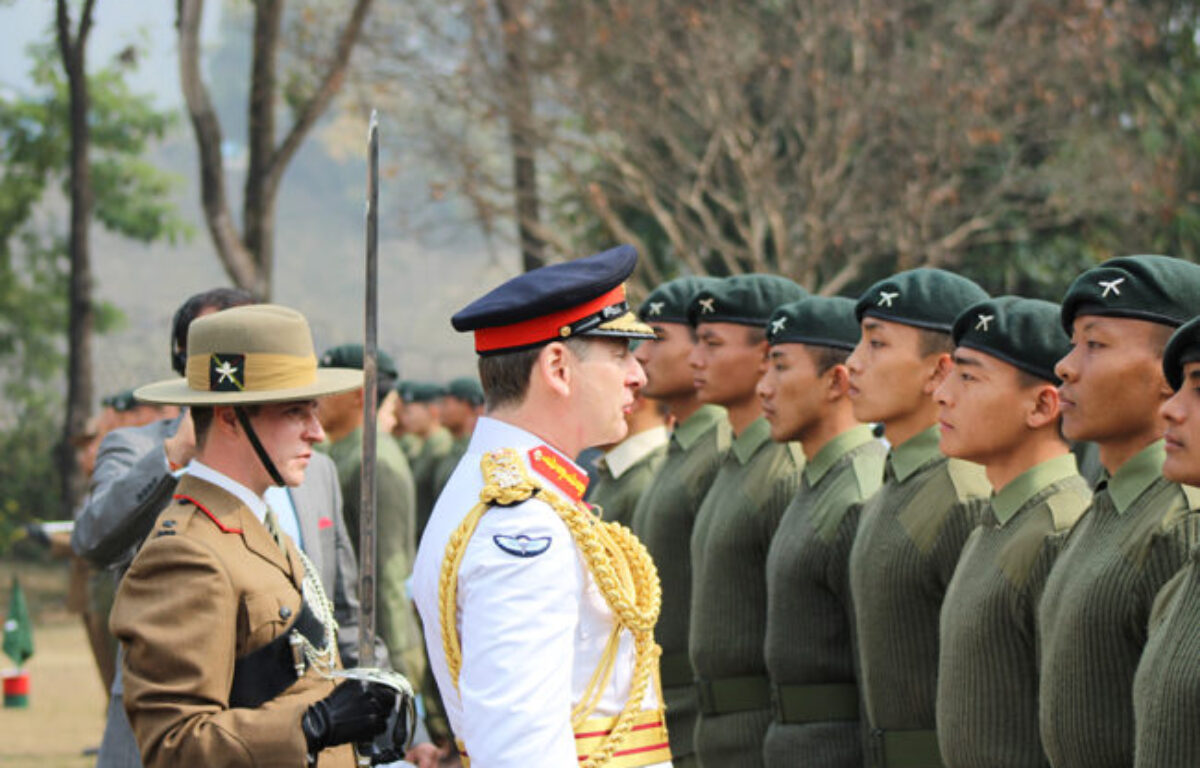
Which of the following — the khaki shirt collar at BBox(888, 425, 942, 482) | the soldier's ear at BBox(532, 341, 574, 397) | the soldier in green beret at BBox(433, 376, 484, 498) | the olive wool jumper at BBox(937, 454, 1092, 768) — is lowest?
the soldier in green beret at BBox(433, 376, 484, 498)

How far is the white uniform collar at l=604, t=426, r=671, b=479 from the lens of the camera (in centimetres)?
786

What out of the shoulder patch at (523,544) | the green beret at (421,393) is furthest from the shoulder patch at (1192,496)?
the green beret at (421,393)

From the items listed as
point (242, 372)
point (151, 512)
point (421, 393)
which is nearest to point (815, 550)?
point (151, 512)

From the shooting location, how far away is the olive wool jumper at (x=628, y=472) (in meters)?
7.70

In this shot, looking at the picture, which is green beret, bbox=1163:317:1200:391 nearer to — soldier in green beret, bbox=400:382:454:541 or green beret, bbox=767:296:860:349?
green beret, bbox=767:296:860:349

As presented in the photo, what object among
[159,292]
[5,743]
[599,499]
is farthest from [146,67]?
[599,499]

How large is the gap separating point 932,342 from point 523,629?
2.72 m

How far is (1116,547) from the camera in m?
3.95

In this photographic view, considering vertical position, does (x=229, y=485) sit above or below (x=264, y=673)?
above

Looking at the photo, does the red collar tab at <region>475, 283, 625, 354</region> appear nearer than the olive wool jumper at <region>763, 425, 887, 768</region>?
Yes

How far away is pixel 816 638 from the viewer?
218 inches

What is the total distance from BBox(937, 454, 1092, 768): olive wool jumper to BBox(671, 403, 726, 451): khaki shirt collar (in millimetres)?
2740

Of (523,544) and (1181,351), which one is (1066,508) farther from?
(523,544)

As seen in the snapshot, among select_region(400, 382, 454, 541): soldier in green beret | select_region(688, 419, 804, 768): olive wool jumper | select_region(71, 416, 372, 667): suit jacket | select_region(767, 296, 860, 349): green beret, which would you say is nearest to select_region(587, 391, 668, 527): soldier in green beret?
select_region(688, 419, 804, 768): olive wool jumper
